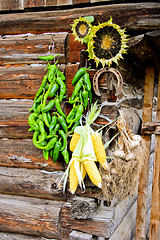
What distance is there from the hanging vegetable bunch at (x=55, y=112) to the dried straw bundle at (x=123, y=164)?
41 centimetres

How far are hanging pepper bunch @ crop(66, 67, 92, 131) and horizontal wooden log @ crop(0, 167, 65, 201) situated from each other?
2.04 ft

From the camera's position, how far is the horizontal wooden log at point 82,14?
88.1 inches

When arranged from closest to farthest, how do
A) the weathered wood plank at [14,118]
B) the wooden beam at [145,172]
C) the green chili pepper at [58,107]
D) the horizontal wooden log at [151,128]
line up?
the green chili pepper at [58,107], the weathered wood plank at [14,118], the horizontal wooden log at [151,128], the wooden beam at [145,172]

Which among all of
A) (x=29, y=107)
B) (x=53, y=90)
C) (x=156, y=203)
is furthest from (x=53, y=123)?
(x=156, y=203)

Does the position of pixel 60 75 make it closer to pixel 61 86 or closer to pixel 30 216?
pixel 61 86

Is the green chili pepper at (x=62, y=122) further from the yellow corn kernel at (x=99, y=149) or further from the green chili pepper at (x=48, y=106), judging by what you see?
the yellow corn kernel at (x=99, y=149)

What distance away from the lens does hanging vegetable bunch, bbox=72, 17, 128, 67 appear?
2.21 metres

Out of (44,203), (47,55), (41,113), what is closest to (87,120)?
(41,113)

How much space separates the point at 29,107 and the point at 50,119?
354 mm

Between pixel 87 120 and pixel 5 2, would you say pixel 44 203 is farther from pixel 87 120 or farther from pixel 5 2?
pixel 5 2

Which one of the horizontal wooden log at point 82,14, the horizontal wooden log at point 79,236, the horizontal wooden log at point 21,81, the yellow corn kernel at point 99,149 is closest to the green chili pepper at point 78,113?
the yellow corn kernel at point 99,149

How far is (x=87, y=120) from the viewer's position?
226 cm

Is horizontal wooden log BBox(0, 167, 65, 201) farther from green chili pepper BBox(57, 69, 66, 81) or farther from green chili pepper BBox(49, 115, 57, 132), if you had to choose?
green chili pepper BBox(57, 69, 66, 81)

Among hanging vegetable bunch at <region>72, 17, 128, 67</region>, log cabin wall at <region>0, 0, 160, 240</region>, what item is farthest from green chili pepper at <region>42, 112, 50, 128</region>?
hanging vegetable bunch at <region>72, 17, 128, 67</region>
